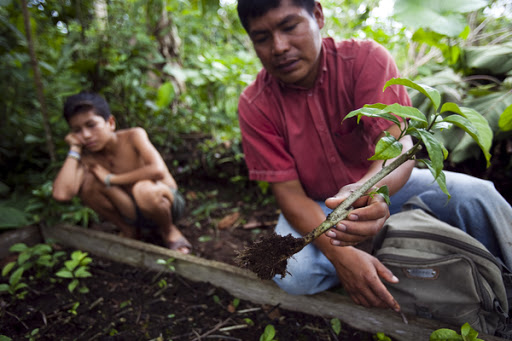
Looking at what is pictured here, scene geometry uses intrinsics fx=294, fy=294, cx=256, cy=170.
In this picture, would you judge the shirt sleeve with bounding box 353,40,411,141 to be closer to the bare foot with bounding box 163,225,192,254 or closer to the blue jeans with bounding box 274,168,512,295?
the blue jeans with bounding box 274,168,512,295

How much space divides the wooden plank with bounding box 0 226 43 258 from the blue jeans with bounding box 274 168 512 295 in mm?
2097

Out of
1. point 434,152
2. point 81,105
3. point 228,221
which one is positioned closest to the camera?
point 434,152

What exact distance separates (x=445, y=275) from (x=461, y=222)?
0.39 metres

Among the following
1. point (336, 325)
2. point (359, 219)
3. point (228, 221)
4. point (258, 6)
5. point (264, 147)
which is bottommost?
point (228, 221)

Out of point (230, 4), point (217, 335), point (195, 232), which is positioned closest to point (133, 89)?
point (195, 232)

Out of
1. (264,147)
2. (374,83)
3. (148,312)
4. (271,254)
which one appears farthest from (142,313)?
(374,83)

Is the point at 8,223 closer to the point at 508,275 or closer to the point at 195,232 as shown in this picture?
the point at 195,232

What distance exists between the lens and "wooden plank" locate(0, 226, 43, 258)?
2.22 meters

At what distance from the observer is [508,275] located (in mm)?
1256

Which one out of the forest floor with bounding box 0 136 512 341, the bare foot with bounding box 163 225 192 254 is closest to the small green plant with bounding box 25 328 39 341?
the forest floor with bounding box 0 136 512 341

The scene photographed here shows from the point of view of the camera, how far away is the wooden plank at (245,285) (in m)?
1.38

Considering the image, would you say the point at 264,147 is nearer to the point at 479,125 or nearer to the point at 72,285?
the point at 479,125

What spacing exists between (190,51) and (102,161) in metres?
2.67

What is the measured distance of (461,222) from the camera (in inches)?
60.5
